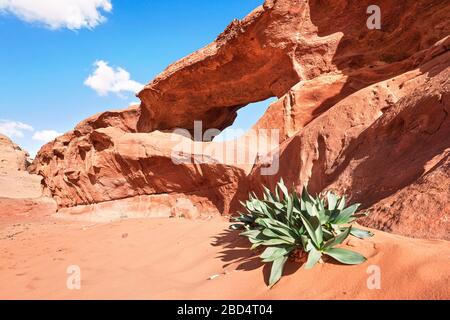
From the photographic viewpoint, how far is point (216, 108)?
13922mm

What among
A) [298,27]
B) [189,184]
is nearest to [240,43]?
[298,27]

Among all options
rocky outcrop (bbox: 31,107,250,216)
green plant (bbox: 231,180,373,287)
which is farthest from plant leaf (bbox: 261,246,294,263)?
rocky outcrop (bbox: 31,107,250,216)

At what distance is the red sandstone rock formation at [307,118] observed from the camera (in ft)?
10.9

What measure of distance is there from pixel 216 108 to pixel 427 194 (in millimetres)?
11996

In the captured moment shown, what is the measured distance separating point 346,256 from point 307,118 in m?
7.14

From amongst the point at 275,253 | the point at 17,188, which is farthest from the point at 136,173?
the point at 17,188

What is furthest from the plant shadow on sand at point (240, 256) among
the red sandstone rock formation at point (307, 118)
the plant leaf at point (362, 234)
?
the red sandstone rock formation at point (307, 118)

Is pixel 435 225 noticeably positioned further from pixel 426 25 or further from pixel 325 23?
pixel 325 23

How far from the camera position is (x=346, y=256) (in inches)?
71.1

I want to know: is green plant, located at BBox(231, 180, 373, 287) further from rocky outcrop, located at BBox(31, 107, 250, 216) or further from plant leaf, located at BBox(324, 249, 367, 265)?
rocky outcrop, located at BBox(31, 107, 250, 216)

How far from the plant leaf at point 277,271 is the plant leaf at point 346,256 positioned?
0.93ft

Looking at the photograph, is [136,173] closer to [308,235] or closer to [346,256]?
[308,235]

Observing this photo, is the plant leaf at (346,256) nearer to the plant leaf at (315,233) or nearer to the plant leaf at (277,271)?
the plant leaf at (315,233)
